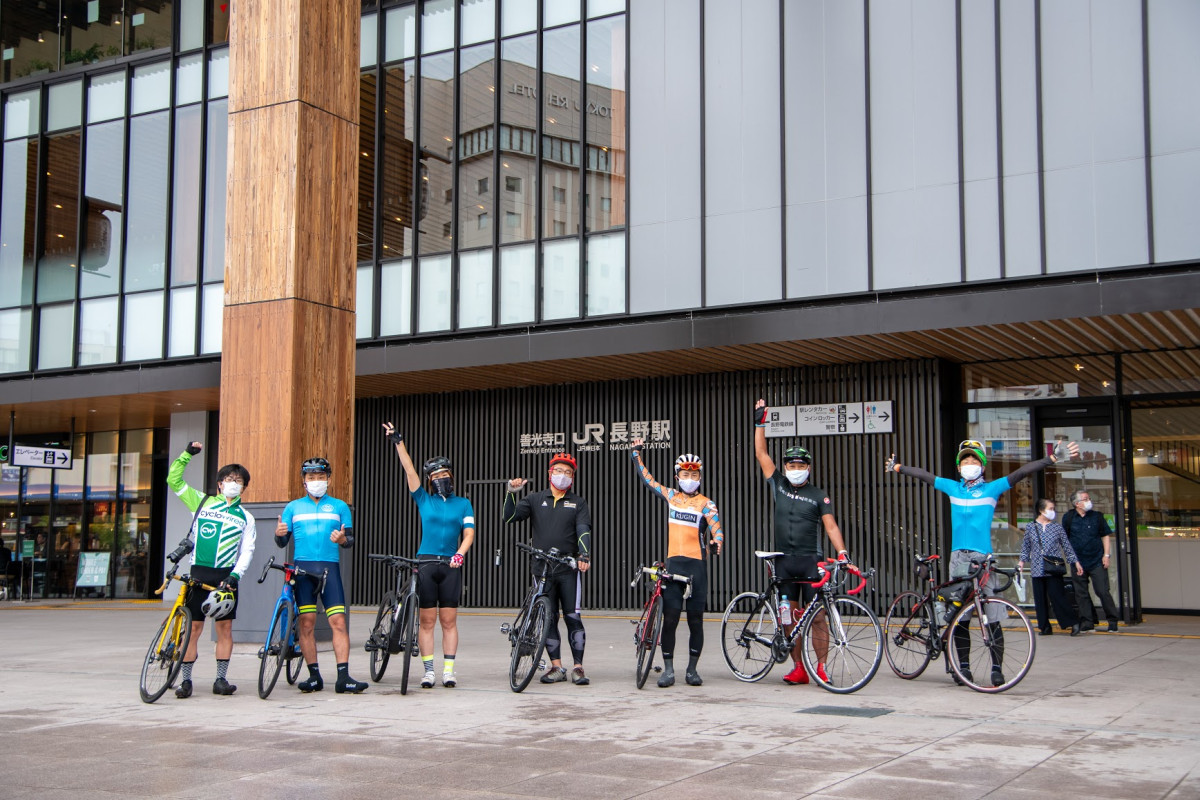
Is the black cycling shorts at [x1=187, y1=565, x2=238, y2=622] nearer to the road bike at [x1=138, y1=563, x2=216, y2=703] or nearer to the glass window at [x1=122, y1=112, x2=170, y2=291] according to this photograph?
the road bike at [x1=138, y1=563, x2=216, y2=703]

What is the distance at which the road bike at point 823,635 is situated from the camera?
9070 mm

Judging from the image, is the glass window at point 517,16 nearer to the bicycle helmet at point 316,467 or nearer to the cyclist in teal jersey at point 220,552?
the bicycle helmet at point 316,467

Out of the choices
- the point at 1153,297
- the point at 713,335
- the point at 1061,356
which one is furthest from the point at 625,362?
the point at 1153,297

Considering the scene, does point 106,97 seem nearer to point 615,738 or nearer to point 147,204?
point 147,204

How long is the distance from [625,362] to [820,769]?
12.4 metres

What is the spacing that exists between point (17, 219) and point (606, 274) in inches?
514

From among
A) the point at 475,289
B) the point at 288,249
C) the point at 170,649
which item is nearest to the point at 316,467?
the point at 170,649

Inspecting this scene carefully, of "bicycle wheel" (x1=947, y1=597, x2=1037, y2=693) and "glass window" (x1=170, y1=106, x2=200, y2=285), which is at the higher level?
"glass window" (x1=170, y1=106, x2=200, y2=285)

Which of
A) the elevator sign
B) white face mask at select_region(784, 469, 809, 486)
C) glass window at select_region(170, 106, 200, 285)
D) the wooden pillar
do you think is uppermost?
glass window at select_region(170, 106, 200, 285)

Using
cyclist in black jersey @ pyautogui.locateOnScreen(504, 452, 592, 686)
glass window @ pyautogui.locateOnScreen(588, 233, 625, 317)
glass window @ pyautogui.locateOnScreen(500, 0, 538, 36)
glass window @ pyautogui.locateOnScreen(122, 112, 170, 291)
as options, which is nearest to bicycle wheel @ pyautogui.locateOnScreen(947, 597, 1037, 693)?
cyclist in black jersey @ pyautogui.locateOnScreen(504, 452, 592, 686)

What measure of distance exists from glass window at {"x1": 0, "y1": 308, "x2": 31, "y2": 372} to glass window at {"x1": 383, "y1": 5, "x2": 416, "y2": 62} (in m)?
9.04

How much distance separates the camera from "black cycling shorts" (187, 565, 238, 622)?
9148mm

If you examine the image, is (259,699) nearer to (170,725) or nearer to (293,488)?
(170,725)

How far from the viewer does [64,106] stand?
76.9 ft
